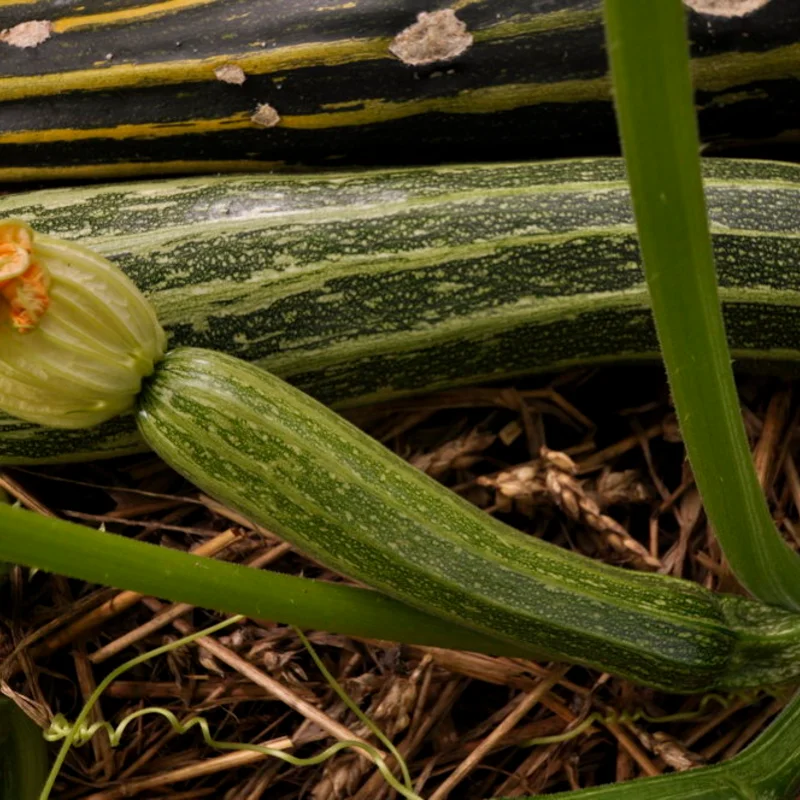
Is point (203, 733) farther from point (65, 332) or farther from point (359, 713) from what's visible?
point (65, 332)

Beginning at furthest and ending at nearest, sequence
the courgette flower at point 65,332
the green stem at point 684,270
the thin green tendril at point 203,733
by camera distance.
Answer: the thin green tendril at point 203,733
the courgette flower at point 65,332
the green stem at point 684,270

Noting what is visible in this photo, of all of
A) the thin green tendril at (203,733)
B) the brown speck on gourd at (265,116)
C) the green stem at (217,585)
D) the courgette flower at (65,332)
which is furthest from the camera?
the brown speck on gourd at (265,116)

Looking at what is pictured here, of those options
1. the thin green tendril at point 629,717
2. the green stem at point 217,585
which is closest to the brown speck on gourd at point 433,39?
the green stem at point 217,585

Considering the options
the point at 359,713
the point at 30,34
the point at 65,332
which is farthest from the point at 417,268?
the point at 30,34

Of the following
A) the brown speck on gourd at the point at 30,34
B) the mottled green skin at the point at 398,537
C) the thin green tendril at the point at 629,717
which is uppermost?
the brown speck on gourd at the point at 30,34

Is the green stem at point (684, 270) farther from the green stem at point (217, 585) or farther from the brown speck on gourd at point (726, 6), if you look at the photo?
the brown speck on gourd at point (726, 6)

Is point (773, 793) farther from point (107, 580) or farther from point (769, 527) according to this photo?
point (107, 580)
